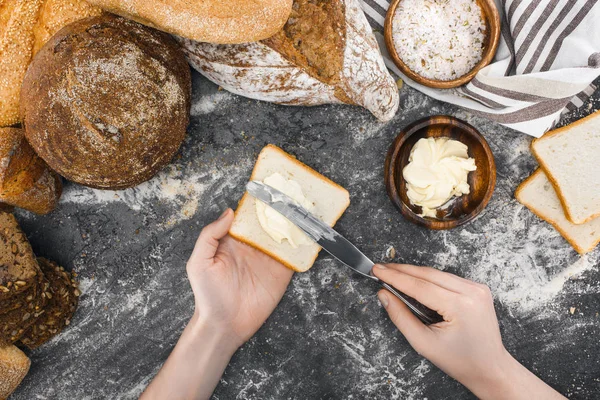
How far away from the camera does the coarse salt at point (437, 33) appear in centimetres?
197

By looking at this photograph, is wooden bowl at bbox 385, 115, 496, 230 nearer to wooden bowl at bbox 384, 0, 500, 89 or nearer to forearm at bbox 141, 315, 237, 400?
wooden bowl at bbox 384, 0, 500, 89

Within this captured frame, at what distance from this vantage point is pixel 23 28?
1.72 meters

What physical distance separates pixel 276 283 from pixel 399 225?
0.69 m

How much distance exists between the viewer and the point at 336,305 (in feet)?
7.45

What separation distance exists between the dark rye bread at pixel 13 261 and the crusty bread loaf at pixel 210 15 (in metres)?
1.06

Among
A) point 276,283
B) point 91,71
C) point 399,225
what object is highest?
point 91,71

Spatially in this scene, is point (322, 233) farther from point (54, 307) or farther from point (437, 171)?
point (54, 307)

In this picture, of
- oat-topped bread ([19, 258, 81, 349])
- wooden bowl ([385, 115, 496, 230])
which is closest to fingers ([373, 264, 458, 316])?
wooden bowl ([385, 115, 496, 230])

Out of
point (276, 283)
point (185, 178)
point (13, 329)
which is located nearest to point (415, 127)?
point (276, 283)

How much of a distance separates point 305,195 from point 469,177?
0.79 metres

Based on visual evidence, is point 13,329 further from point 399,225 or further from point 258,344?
point 399,225

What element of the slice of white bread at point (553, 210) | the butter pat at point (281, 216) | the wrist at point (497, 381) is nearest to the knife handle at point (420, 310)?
the wrist at point (497, 381)

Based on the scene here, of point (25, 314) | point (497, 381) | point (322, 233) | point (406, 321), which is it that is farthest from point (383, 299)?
point (25, 314)

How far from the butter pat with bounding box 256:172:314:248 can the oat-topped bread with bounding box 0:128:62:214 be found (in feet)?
3.11
